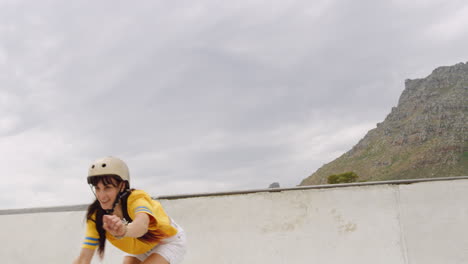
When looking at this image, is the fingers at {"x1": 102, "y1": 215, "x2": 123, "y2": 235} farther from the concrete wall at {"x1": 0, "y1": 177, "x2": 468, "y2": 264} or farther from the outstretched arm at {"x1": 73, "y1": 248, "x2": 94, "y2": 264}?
the concrete wall at {"x1": 0, "y1": 177, "x2": 468, "y2": 264}

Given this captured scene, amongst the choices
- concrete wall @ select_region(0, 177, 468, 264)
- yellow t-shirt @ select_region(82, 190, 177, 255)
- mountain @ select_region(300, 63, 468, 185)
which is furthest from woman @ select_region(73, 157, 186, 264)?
mountain @ select_region(300, 63, 468, 185)

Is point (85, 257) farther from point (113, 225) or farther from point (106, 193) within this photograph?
point (113, 225)

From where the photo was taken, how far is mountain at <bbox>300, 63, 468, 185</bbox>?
110 meters

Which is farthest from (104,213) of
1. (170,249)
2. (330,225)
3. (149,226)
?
(330,225)

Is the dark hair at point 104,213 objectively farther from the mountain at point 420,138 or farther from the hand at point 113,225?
the mountain at point 420,138

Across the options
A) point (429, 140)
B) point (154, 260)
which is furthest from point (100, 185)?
point (429, 140)

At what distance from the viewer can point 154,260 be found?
9.87ft

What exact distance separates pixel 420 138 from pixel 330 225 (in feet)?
431

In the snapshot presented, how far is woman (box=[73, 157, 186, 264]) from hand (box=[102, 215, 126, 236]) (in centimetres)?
30

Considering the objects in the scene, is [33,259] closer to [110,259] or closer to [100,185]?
[110,259]

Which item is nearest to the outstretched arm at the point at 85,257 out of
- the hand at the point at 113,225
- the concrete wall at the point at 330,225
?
the hand at the point at 113,225

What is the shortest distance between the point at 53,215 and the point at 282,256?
3.24m

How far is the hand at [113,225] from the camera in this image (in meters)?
2.21

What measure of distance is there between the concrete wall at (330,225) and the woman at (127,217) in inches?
104
